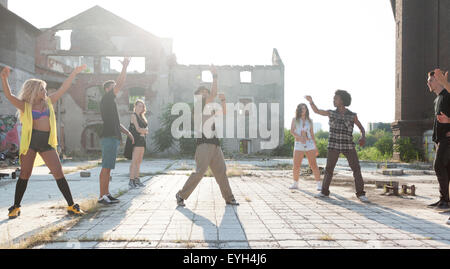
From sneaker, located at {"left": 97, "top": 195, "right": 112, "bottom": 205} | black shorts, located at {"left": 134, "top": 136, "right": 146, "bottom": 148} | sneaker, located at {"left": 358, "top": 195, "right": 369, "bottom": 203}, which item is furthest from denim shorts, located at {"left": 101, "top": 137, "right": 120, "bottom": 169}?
sneaker, located at {"left": 358, "top": 195, "right": 369, "bottom": 203}

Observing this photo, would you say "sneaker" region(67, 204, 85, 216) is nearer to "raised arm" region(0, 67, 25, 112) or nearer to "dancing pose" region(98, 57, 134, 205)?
"dancing pose" region(98, 57, 134, 205)

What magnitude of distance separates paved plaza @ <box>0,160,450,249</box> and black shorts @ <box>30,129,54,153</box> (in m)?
0.88

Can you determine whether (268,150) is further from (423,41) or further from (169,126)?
(423,41)

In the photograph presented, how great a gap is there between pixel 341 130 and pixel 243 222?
9.52ft

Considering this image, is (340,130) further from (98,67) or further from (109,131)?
(98,67)

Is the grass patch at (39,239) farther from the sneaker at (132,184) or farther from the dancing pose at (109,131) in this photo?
the sneaker at (132,184)

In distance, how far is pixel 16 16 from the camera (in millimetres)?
21109

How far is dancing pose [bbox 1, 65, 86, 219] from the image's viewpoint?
4.47 m

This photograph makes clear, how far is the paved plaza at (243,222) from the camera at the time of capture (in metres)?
3.39

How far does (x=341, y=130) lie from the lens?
20.5 ft

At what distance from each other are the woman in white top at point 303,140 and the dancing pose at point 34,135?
14.8ft

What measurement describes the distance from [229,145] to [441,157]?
1030 inches

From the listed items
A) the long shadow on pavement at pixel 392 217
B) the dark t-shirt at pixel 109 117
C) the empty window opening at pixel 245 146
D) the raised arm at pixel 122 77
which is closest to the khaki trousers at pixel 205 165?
the dark t-shirt at pixel 109 117

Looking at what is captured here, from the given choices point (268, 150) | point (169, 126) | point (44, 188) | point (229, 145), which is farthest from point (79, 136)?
point (44, 188)
